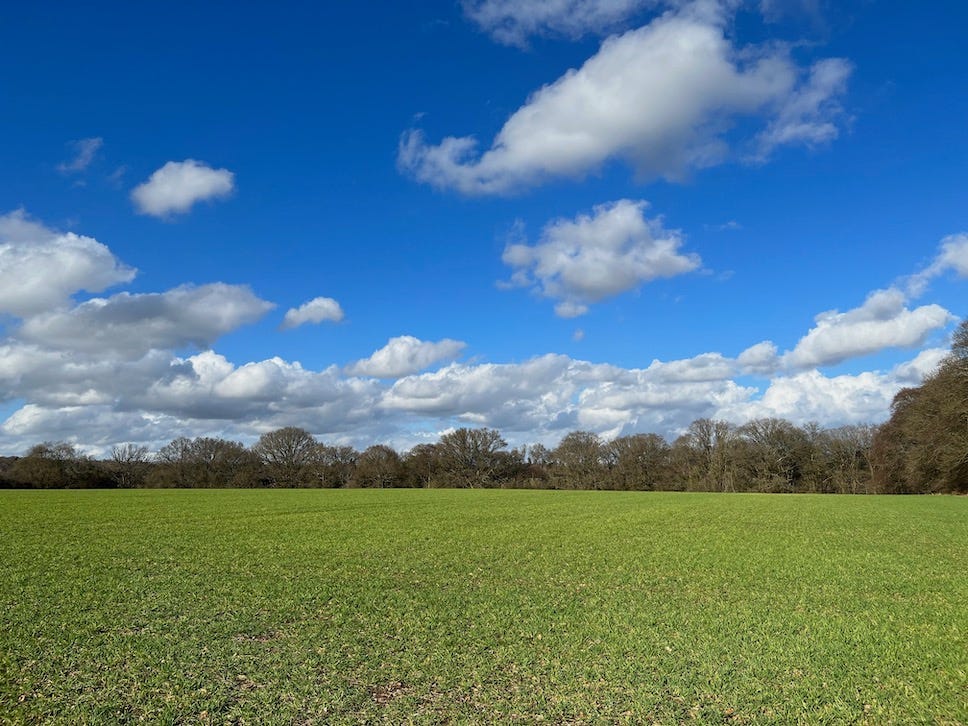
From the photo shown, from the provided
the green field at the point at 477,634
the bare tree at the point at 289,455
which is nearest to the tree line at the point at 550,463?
the bare tree at the point at 289,455

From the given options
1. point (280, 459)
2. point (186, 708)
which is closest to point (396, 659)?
point (186, 708)

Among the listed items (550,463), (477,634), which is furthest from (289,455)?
(477,634)

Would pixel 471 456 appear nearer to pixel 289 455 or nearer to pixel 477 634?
pixel 289 455

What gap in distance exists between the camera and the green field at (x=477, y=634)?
595 cm

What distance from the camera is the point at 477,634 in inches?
332

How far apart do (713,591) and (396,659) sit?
Result: 6.58 m

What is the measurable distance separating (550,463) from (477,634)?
95035 mm

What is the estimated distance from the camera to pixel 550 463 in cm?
10200

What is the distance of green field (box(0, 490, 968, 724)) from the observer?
5.95 m

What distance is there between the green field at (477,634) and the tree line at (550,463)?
6603cm

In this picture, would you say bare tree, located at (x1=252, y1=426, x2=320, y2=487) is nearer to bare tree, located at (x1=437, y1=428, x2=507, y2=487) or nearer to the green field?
bare tree, located at (x1=437, y1=428, x2=507, y2=487)

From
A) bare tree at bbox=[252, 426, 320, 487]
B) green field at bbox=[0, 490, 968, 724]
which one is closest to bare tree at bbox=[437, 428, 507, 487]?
bare tree at bbox=[252, 426, 320, 487]

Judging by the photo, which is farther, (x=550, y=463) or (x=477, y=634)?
(x=550, y=463)

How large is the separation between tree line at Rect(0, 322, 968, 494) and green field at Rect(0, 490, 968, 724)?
6603 cm
